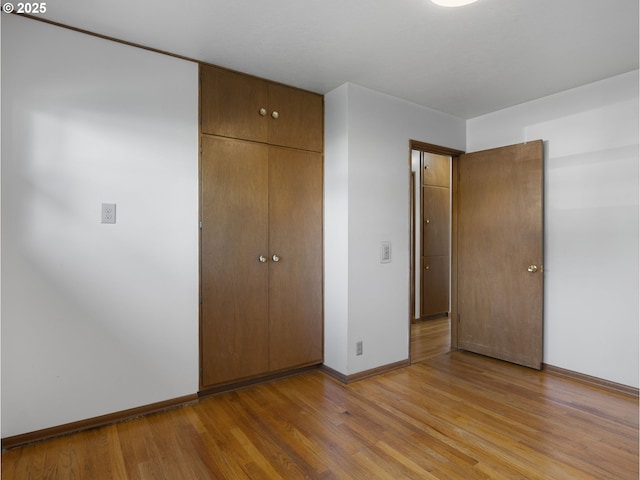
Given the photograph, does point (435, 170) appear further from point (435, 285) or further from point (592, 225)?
point (592, 225)

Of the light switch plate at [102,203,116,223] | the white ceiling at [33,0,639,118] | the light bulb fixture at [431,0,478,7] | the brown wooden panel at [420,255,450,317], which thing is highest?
the white ceiling at [33,0,639,118]

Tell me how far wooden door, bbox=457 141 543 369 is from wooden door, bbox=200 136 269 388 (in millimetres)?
2181

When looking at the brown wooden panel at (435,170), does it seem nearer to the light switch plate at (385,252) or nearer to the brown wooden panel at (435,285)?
the brown wooden panel at (435,285)

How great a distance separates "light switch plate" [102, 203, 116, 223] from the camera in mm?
2318

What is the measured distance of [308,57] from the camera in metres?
2.60

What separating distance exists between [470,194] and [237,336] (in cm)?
273

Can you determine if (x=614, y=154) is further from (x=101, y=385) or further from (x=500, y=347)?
(x=101, y=385)

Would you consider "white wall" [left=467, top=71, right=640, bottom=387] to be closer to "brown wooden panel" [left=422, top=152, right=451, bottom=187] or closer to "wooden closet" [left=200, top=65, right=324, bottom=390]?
"brown wooden panel" [left=422, top=152, right=451, bottom=187]

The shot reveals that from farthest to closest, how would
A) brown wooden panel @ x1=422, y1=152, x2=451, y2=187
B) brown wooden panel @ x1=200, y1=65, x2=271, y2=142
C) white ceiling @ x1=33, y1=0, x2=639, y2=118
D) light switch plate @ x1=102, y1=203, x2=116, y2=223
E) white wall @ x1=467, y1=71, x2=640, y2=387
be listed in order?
brown wooden panel @ x1=422, y1=152, x2=451, y2=187 → white wall @ x1=467, y1=71, x2=640, y2=387 → brown wooden panel @ x1=200, y1=65, x2=271, y2=142 → light switch plate @ x1=102, y1=203, x2=116, y2=223 → white ceiling @ x1=33, y1=0, x2=639, y2=118

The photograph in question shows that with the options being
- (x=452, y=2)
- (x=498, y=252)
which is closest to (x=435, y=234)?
(x=498, y=252)

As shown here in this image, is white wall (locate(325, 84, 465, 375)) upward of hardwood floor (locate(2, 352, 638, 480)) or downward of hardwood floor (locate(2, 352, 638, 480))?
upward

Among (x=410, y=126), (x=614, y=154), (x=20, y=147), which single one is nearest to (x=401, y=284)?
(x=410, y=126)

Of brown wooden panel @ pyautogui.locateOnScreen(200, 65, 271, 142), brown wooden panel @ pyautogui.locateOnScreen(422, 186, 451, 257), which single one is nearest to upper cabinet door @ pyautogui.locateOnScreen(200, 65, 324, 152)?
brown wooden panel @ pyautogui.locateOnScreen(200, 65, 271, 142)

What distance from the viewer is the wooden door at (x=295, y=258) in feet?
9.97
